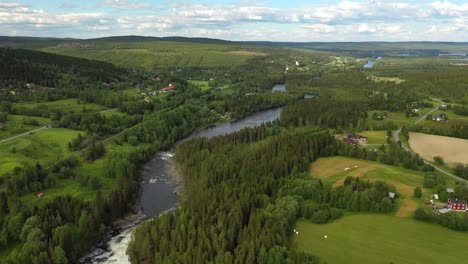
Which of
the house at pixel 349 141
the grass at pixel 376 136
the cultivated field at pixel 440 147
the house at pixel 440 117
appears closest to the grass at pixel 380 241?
the cultivated field at pixel 440 147

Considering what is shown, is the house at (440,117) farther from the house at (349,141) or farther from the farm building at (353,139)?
the house at (349,141)

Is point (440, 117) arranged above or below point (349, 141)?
above

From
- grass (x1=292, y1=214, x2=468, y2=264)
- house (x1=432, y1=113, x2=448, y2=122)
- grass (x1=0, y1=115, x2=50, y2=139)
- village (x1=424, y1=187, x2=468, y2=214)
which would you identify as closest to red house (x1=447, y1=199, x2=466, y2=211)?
village (x1=424, y1=187, x2=468, y2=214)

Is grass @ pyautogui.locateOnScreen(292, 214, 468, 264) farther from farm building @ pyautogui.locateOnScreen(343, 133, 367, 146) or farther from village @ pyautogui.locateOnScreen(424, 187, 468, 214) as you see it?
farm building @ pyautogui.locateOnScreen(343, 133, 367, 146)

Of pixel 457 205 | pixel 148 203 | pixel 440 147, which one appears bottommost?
pixel 148 203

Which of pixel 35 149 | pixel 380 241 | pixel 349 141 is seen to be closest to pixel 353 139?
pixel 349 141

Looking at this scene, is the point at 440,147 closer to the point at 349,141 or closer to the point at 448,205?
the point at 349,141
